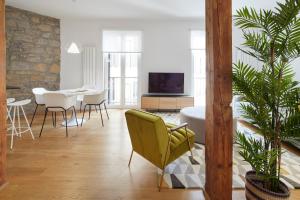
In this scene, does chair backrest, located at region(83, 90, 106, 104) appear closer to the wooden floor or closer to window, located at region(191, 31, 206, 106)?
the wooden floor

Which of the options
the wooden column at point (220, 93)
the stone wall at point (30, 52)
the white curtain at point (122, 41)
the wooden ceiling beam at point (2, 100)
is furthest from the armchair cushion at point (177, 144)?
the stone wall at point (30, 52)

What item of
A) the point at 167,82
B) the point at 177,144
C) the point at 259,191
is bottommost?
the point at 259,191

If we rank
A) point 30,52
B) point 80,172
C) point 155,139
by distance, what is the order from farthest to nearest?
point 30,52 < point 80,172 < point 155,139

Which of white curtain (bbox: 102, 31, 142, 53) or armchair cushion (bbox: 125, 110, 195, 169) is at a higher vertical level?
white curtain (bbox: 102, 31, 142, 53)

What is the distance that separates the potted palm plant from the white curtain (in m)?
5.38

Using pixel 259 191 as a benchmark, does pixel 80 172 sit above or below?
below

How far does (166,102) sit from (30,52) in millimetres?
4094

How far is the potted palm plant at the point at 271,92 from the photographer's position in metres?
1.49

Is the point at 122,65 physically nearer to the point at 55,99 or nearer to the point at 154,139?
the point at 55,99

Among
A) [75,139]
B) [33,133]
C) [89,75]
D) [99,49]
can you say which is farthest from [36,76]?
[75,139]

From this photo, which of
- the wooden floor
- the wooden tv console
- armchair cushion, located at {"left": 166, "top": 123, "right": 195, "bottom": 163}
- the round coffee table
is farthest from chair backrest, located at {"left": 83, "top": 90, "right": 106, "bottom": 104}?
armchair cushion, located at {"left": 166, "top": 123, "right": 195, "bottom": 163}

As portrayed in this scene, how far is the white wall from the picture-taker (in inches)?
262

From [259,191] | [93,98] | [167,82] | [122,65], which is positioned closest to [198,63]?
[167,82]

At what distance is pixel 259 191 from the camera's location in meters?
1.55
